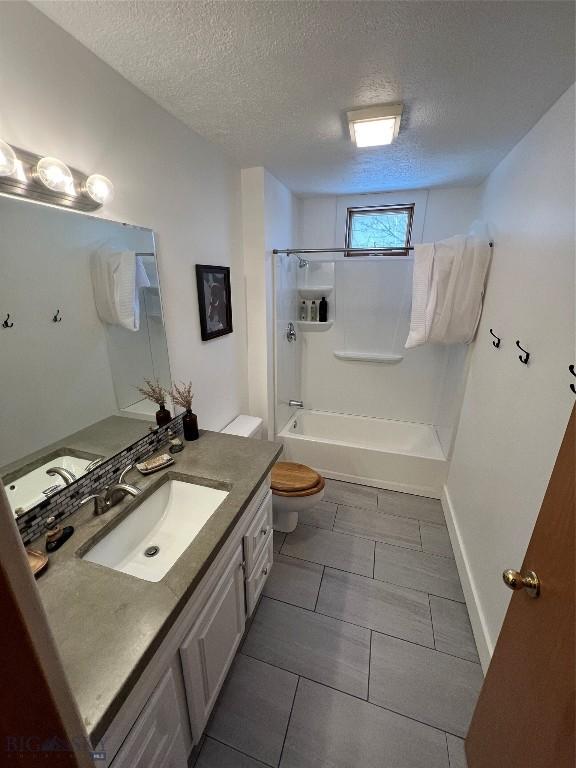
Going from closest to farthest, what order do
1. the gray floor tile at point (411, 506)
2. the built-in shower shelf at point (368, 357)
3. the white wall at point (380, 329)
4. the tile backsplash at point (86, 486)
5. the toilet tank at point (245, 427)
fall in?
the tile backsplash at point (86, 486) < the toilet tank at point (245, 427) < the gray floor tile at point (411, 506) < the white wall at point (380, 329) < the built-in shower shelf at point (368, 357)

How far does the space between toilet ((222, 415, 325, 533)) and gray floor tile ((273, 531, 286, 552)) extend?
0.03 m

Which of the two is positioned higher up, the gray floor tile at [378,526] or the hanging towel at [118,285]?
the hanging towel at [118,285]

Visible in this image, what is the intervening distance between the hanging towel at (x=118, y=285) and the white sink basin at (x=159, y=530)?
76 centimetres

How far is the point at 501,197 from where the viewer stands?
6.25ft

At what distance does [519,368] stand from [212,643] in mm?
1700

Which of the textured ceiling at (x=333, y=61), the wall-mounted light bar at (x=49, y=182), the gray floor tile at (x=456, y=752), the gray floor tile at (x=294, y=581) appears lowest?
the gray floor tile at (x=456, y=752)

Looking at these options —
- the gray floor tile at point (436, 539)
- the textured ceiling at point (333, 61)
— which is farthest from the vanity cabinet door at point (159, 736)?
the textured ceiling at point (333, 61)

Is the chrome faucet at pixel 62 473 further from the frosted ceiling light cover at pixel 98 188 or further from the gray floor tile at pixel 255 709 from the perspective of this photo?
the gray floor tile at pixel 255 709

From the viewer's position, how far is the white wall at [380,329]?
→ 2717 millimetres

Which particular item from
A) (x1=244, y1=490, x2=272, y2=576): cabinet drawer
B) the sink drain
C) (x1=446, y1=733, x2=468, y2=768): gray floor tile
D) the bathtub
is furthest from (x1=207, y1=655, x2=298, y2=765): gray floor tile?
the bathtub

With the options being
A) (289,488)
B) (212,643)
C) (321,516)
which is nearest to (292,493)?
(289,488)

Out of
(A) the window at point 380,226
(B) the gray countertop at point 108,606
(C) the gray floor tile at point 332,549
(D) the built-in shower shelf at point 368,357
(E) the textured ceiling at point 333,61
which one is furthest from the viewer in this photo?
(D) the built-in shower shelf at point 368,357

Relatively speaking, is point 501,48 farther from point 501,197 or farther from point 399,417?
point 399,417

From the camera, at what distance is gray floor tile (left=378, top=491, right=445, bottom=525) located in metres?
2.37
